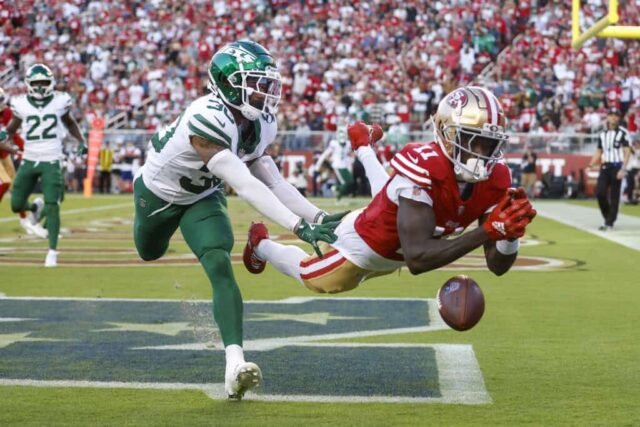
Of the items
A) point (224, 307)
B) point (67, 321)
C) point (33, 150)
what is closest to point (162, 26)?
point (33, 150)

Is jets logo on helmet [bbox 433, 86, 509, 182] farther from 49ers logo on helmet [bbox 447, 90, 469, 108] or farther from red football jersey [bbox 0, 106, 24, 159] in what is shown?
red football jersey [bbox 0, 106, 24, 159]

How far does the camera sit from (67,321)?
6.73 metres

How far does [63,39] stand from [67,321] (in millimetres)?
25831

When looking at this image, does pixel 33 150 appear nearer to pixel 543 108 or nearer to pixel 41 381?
pixel 41 381

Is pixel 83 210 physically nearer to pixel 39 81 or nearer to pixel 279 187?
pixel 39 81

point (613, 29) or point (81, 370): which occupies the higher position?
point (613, 29)

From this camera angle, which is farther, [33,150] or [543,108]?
[543,108]

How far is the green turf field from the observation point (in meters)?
4.25

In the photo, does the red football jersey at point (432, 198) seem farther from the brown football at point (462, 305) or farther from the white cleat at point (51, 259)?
the white cleat at point (51, 259)

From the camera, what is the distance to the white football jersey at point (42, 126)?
10.4 m

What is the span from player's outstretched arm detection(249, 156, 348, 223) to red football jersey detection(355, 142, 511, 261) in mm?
434

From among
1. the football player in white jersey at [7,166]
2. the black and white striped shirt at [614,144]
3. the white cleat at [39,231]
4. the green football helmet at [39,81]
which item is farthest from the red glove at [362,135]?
the black and white striped shirt at [614,144]

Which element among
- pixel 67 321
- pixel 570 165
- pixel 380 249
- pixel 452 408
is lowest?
pixel 570 165

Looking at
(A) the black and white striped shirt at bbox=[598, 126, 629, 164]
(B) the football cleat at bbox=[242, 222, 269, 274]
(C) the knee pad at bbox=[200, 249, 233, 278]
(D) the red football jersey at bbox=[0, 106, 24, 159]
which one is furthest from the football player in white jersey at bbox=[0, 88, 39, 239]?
(A) the black and white striped shirt at bbox=[598, 126, 629, 164]
